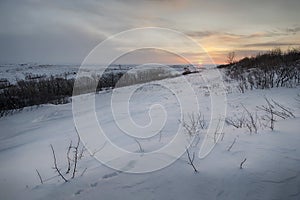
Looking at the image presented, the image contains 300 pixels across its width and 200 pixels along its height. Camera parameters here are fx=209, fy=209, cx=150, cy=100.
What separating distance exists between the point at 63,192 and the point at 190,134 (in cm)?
250

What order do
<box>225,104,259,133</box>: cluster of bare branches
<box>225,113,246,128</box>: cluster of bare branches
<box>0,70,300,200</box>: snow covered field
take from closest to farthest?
<box>0,70,300,200</box>: snow covered field < <box>225,104,259,133</box>: cluster of bare branches < <box>225,113,246,128</box>: cluster of bare branches

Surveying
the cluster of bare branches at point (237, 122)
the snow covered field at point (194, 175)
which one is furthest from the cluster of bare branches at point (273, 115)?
the cluster of bare branches at point (237, 122)

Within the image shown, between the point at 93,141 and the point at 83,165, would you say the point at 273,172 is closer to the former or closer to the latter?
the point at 83,165

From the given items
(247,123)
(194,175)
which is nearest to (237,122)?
(247,123)

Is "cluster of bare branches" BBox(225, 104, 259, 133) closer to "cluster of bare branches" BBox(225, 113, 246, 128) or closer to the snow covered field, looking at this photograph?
"cluster of bare branches" BBox(225, 113, 246, 128)

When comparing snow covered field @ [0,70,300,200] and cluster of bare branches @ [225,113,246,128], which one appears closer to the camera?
snow covered field @ [0,70,300,200]

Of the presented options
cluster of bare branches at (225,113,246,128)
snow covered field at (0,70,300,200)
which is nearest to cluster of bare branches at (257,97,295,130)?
snow covered field at (0,70,300,200)

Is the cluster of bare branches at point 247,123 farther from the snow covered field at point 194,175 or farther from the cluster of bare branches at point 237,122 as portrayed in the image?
the snow covered field at point 194,175

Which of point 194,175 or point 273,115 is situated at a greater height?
point 273,115

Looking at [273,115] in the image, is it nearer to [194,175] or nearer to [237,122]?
[237,122]

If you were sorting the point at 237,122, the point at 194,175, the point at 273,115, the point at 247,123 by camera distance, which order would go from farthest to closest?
the point at 273,115, the point at 237,122, the point at 247,123, the point at 194,175

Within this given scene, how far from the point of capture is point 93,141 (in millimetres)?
5270

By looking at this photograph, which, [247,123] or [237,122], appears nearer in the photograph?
[247,123]

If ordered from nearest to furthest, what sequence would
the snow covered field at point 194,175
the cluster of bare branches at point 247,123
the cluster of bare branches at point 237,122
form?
1. the snow covered field at point 194,175
2. the cluster of bare branches at point 247,123
3. the cluster of bare branches at point 237,122
